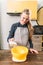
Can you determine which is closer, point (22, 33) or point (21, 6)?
point (22, 33)

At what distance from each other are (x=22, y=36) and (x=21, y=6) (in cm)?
121

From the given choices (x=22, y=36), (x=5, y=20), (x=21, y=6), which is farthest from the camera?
(x=5, y=20)

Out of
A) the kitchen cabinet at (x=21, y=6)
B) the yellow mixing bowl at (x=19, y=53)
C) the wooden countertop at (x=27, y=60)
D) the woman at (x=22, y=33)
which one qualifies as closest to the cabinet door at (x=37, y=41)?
the kitchen cabinet at (x=21, y=6)

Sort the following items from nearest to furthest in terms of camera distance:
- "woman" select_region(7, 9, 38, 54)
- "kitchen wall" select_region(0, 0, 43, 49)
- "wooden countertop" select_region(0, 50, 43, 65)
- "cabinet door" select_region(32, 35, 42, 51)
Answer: "wooden countertop" select_region(0, 50, 43, 65), "woman" select_region(7, 9, 38, 54), "cabinet door" select_region(32, 35, 42, 51), "kitchen wall" select_region(0, 0, 43, 49)

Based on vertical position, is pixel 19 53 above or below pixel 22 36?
below

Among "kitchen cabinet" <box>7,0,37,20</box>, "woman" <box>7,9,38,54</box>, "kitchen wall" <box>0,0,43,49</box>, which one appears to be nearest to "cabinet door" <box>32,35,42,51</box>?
"kitchen cabinet" <box>7,0,37,20</box>

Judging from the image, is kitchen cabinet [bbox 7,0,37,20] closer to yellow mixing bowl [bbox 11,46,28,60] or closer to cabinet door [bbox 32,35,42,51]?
cabinet door [bbox 32,35,42,51]

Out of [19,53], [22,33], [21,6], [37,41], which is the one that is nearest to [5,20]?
[21,6]

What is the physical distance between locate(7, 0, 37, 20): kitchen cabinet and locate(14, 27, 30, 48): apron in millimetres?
1143

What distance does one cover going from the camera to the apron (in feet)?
6.89

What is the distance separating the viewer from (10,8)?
3.27m

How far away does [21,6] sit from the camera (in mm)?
3211

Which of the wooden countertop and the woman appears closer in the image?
the wooden countertop

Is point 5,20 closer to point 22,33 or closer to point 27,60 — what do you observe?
point 22,33
